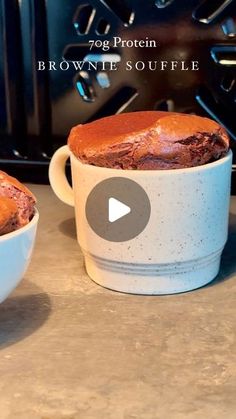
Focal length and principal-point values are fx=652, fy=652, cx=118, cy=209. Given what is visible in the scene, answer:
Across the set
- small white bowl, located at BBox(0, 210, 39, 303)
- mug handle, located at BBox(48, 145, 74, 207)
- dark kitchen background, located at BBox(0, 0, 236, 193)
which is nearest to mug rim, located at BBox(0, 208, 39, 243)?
small white bowl, located at BBox(0, 210, 39, 303)

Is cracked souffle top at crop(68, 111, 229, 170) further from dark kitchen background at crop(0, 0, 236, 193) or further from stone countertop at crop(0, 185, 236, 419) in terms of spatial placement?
dark kitchen background at crop(0, 0, 236, 193)

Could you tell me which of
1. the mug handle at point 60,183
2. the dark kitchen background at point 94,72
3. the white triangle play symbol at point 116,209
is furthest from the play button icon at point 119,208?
the dark kitchen background at point 94,72

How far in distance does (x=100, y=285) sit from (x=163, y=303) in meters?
0.07

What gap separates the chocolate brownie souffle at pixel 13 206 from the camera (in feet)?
1.57

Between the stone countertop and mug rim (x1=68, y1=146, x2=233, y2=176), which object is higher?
mug rim (x1=68, y1=146, x2=233, y2=176)

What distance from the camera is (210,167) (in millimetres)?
554

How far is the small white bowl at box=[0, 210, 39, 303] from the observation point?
18.7 inches

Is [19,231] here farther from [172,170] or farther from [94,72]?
[94,72]

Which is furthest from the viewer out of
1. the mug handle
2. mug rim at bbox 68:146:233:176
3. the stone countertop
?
the mug handle

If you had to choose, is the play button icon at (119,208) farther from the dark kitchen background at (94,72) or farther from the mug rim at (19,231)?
the dark kitchen background at (94,72)

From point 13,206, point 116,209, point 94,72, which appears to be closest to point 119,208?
point 116,209

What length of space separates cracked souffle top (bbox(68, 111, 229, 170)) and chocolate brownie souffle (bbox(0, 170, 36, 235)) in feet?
0.25

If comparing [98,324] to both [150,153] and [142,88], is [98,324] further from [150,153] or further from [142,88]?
[142,88]

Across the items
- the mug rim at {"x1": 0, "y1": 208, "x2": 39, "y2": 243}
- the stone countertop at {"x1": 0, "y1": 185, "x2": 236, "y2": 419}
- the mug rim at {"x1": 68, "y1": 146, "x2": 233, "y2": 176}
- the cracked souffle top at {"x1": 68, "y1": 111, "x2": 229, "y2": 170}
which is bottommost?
the stone countertop at {"x1": 0, "y1": 185, "x2": 236, "y2": 419}
